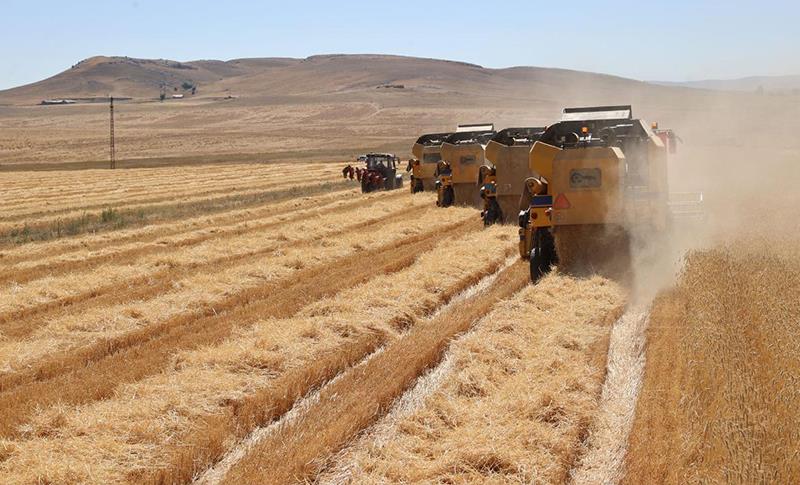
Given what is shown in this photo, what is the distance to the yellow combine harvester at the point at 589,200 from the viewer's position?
1334 cm

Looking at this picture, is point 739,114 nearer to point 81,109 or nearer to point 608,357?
point 608,357

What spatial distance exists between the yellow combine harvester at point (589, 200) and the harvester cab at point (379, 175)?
19147mm

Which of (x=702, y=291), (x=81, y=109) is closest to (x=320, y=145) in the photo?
(x=702, y=291)

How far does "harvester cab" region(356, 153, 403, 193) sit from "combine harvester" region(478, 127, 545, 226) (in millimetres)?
13240

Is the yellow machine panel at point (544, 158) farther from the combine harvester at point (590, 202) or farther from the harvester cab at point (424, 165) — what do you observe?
the harvester cab at point (424, 165)

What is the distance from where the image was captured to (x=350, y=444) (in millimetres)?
6750

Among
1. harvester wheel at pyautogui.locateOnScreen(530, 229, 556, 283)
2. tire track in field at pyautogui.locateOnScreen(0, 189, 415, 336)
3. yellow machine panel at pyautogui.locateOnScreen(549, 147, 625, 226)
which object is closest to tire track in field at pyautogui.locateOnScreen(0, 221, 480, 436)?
tire track in field at pyautogui.locateOnScreen(0, 189, 415, 336)

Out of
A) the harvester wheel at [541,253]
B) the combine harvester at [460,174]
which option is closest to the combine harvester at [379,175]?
the combine harvester at [460,174]

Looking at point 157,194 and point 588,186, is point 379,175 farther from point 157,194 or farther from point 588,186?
point 588,186

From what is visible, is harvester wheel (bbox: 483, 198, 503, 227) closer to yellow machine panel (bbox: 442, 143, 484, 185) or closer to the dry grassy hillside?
yellow machine panel (bbox: 442, 143, 484, 185)

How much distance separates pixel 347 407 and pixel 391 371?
104 centimetres

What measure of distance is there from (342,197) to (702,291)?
20498 mm

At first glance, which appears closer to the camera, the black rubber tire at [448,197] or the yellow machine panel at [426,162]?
the black rubber tire at [448,197]

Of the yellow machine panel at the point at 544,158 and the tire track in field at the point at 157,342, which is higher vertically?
the yellow machine panel at the point at 544,158
